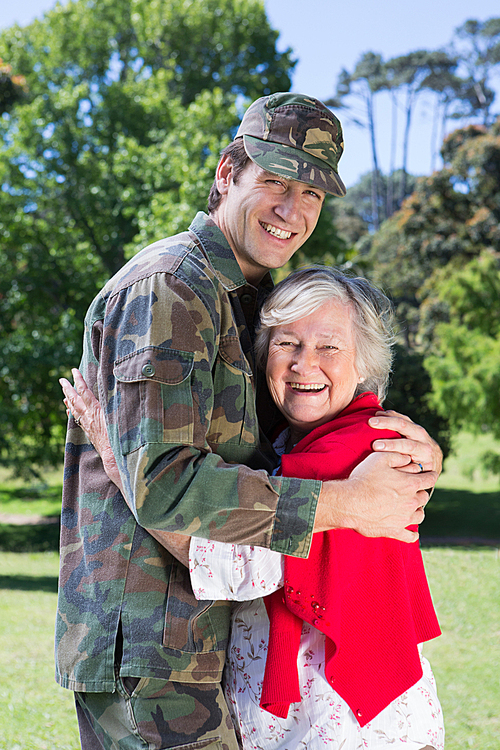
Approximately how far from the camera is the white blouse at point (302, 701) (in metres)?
1.63

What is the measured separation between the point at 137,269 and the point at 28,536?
1680 cm

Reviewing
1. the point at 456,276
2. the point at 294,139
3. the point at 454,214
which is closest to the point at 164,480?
the point at 294,139

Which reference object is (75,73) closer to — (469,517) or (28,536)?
(28,536)

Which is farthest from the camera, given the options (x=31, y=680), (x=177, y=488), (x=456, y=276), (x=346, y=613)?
(x=456, y=276)

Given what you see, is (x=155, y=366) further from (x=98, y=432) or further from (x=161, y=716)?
(x=161, y=716)

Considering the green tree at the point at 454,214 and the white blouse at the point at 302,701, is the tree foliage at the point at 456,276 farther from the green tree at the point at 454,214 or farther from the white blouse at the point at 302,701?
the white blouse at the point at 302,701

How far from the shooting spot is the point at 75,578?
180cm

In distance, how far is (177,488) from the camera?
1.54 meters

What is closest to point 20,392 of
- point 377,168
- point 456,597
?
point 456,597

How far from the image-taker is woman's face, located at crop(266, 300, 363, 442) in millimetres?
1966

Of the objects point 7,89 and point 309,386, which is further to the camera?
point 7,89

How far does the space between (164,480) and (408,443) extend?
2.16 feet

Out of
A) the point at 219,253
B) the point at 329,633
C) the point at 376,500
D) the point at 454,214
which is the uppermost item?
the point at 454,214

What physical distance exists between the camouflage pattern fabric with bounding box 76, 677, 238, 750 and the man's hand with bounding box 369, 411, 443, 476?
2.56ft
